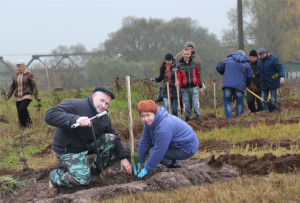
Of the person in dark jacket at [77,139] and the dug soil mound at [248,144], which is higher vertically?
the person in dark jacket at [77,139]

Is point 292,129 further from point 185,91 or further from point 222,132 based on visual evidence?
point 185,91

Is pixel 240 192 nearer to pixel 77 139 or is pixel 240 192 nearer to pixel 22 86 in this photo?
pixel 77 139

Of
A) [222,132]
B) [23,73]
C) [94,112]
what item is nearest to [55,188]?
[94,112]

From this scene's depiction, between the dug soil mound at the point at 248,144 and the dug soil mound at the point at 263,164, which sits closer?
the dug soil mound at the point at 263,164

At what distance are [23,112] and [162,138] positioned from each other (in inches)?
258

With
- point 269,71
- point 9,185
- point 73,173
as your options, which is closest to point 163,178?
point 73,173

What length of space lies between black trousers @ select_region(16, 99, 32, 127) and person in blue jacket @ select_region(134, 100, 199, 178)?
559 centimetres

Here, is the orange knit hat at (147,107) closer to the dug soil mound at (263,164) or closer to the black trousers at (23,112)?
the dug soil mound at (263,164)

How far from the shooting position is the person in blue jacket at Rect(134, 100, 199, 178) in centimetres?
400

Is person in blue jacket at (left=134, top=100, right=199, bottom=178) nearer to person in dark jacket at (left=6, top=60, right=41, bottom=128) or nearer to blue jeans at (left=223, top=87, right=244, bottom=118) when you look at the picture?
blue jeans at (left=223, top=87, right=244, bottom=118)

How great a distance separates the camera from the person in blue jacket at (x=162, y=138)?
4.00m

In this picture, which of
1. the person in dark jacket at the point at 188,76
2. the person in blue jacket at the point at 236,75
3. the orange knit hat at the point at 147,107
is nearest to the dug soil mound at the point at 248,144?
the orange knit hat at the point at 147,107

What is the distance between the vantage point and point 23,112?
9586mm

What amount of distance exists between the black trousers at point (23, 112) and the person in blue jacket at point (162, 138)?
5586mm
